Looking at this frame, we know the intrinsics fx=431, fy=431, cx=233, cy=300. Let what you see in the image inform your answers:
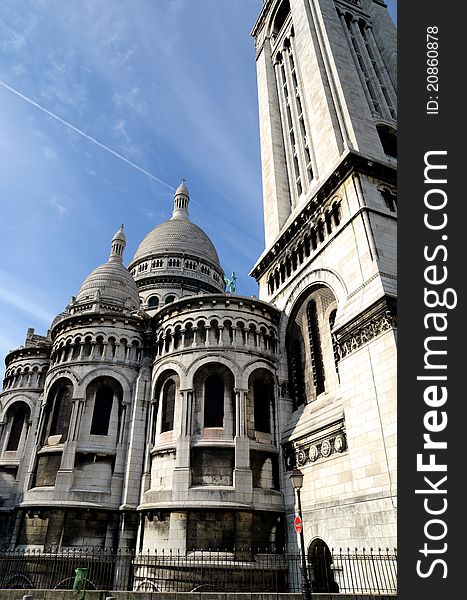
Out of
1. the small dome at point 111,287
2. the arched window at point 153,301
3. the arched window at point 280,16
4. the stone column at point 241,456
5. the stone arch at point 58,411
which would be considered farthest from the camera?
the arched window at point 153,301

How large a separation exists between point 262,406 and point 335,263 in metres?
8.61

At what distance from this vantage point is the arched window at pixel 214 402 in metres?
22.3

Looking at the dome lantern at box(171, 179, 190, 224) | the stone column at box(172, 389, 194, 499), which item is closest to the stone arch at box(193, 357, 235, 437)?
the stone column at box(172, 389, 194, 499)

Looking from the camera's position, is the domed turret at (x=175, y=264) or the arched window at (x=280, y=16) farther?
the domed turret at (x=175, y=264)

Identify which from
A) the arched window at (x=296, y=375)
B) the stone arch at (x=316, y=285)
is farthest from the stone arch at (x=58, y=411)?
the stone arch at (x=316, y=285)

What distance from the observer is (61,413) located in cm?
2544

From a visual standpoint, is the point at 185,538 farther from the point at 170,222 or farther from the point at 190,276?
the point at 170,222

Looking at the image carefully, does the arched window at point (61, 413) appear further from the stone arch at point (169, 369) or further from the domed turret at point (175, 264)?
the domed turret at point (175, 264)

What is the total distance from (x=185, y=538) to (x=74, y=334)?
13.9 m

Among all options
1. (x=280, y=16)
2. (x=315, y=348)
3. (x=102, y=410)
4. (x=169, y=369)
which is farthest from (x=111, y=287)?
(x=280, y=16)

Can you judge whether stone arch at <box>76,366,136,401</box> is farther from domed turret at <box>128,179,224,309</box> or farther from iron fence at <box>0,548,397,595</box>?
domed turret at <box>128,179,224,309</box>

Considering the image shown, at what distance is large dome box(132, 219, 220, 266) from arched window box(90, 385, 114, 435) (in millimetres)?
27313

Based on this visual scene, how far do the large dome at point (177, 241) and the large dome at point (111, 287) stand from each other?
1187 cm

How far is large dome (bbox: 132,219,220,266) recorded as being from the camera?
51.4 meters
